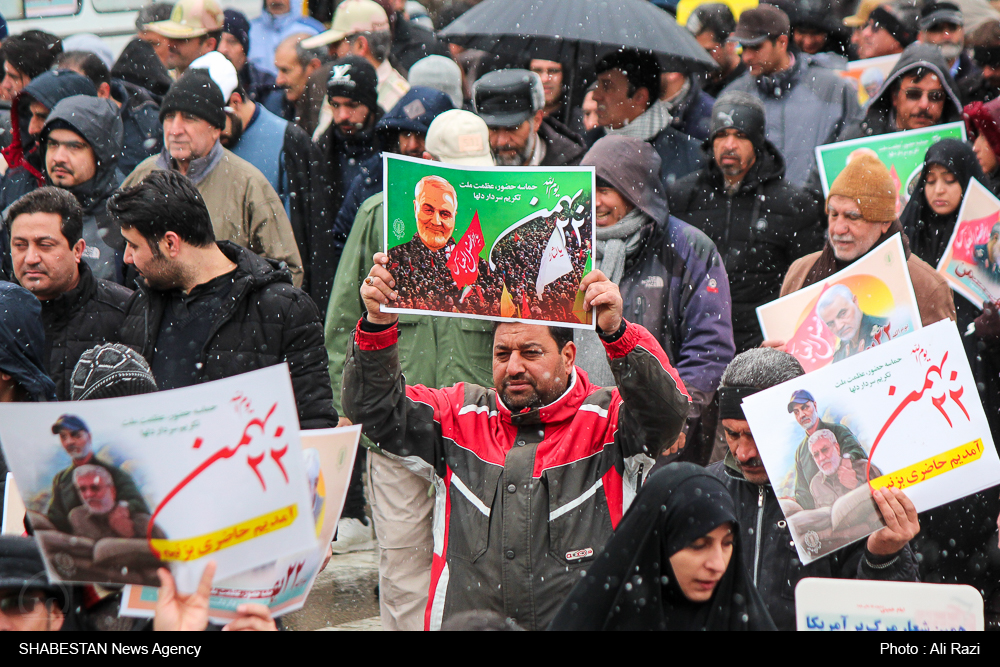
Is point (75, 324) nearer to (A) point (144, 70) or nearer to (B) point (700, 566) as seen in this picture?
(B) point (700, 566)

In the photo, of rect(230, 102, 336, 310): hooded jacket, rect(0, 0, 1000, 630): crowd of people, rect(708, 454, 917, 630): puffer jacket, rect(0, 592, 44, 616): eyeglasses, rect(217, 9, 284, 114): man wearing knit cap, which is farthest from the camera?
rect(217, 9, 284, 114): man wearing knit cap

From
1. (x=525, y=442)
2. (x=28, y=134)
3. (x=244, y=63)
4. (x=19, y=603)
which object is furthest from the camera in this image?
(x=244, y=63)

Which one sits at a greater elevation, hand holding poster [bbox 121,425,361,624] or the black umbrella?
the black umbrella

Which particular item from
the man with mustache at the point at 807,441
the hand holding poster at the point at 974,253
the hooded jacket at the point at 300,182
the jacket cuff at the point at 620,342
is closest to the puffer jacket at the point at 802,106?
the hand holding poster at the point at 974,253

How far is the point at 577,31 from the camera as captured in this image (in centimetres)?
624

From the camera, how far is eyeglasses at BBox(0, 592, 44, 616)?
2.87 metres

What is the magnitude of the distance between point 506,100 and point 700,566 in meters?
3.05

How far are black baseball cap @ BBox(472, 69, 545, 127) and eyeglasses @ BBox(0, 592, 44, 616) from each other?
3.38 meters

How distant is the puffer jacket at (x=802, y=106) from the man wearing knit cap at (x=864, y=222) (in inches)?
56.5

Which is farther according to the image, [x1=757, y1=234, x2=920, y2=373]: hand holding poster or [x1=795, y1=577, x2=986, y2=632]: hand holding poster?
[x1=757, y1=234, x2=920, y2=373]: hand holding poster

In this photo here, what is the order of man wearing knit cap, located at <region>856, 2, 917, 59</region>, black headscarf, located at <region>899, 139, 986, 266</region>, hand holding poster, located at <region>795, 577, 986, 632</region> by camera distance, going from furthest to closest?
man wearing knit cap, located at <region>856, 2, 917, 59</region> < black headscarf, located at <region>899, 139, 986, 266</region> < hand holding poster, located at <region>795, 577, 986, 632</region>

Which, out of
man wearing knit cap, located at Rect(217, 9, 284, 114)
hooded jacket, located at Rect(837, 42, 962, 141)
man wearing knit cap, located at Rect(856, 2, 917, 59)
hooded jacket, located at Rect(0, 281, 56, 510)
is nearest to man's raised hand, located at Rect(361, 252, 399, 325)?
hooded jacket, located at Rect(0, 281, 56, 510)

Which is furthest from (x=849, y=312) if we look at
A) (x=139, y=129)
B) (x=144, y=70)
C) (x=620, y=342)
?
(x=144, y=70)

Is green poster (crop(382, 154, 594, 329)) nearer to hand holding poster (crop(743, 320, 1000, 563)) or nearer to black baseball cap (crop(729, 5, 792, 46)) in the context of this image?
hand holding poster (crop(743, 320, 1000, 563))
